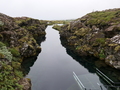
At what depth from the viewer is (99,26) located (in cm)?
4691

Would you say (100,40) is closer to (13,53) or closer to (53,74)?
(53,74)

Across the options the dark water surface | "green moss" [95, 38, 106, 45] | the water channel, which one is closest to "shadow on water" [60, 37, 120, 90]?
the water channel

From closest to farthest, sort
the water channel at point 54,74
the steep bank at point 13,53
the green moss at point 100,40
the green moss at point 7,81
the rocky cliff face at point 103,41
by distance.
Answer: the green moss at point 7,81
the steep bank at point 13,53
the water channel at point 54,74
the rocky cliff face at point 103,41
the green moss at point 100,40

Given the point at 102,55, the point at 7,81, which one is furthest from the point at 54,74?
the point at 102,55

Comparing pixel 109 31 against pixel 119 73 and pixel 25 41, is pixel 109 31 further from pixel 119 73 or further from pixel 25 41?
pixel 25 41

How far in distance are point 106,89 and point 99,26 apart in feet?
107

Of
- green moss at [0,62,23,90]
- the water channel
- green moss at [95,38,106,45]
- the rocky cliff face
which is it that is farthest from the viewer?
green moss at [95,38,106,45]

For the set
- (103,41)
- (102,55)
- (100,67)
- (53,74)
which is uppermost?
(103,41)

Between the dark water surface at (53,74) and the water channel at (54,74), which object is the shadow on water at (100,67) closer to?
the water channel at (54,74)

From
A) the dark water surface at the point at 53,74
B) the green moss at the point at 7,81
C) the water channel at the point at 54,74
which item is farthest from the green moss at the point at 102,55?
the green moss at the point at 7,81

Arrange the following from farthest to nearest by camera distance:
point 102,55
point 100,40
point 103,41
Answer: point 100,40, point 103,41, point 102,55

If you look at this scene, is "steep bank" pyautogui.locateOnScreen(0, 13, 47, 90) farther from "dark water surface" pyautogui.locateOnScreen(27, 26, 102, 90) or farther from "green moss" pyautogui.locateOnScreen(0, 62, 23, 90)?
"dark water surface" pyautogui.locateOnScreen(27, 26, 102, 90)

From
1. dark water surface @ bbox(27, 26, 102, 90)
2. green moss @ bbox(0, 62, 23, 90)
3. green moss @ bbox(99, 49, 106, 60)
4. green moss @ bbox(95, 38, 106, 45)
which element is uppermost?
green moss @ bbox(95, 38, 106, 45)

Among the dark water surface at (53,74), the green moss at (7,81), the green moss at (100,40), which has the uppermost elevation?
the green moss at (100,40)
